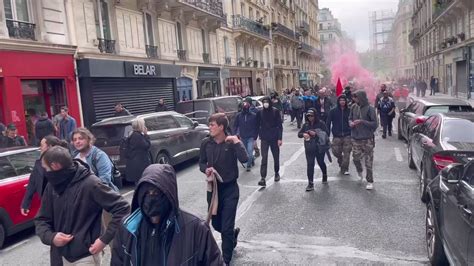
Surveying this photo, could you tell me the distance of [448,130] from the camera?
5.98 meters

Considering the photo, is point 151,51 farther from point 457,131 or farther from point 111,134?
point 457,131

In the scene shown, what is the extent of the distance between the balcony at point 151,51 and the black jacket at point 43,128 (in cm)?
919

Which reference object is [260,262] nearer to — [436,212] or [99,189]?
[436,212]

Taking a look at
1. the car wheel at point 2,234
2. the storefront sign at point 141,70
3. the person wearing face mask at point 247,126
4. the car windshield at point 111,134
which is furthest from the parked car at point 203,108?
the car wheel at point 2,234

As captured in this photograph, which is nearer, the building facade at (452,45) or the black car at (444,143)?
the black car at (444,143)

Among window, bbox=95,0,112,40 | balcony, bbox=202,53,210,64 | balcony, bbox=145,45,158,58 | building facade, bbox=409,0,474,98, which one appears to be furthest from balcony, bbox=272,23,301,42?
window, bbox=95,0,112,40

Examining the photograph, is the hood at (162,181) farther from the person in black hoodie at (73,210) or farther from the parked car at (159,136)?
the parked car at (159,136)

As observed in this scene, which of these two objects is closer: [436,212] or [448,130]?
[436,212]

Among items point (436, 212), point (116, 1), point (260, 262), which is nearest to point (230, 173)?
point (260, 262)

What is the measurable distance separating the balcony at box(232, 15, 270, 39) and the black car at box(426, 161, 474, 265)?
26.4m

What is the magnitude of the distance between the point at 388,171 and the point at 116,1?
12.6 m

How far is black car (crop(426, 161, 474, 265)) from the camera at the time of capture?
3039 millimetres

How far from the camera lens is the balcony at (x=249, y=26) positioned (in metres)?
29.4

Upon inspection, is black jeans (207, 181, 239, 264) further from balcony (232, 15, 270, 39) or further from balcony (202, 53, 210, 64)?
balcony (232, 15, 270, 39)
